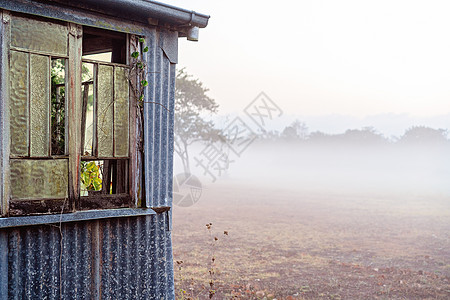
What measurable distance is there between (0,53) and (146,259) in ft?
9.92

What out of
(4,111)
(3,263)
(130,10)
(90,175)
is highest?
(130,10)

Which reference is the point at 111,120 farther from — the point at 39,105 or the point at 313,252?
the point at 313,252

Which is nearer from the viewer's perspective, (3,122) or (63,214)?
(3,122)

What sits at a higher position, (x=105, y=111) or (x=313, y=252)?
(x=105, y=111)

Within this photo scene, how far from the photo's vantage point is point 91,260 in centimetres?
557

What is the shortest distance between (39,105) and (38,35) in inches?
31.0

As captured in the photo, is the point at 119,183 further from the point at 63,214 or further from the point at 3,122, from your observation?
the point at 3,122

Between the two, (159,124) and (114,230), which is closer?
(114,230)

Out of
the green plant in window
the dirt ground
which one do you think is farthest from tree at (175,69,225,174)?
the green plant in window

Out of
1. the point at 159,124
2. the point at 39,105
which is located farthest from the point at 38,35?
the point at 159,124

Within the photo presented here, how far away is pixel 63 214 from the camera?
5.24 meters

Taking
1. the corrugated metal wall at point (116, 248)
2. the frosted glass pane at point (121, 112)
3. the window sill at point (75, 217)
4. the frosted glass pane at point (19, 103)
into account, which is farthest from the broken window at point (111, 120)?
the frosted glass pane at point (19, 103)

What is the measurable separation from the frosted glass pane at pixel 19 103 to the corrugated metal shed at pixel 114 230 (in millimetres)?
107

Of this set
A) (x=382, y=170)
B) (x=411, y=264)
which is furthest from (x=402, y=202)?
(x=382, y=170)
